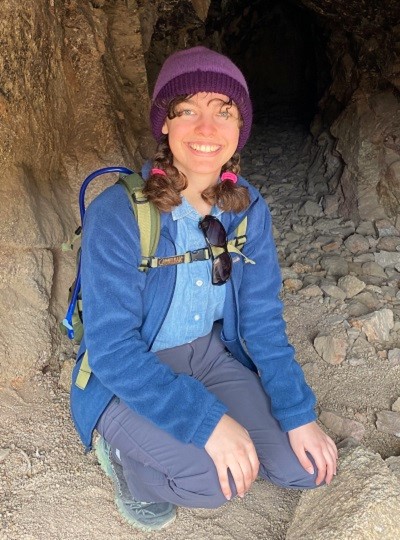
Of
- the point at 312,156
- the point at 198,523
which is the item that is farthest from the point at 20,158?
the point at 312,156

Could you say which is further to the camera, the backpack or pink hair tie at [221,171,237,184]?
pink hair tie at [221,171,237,184]

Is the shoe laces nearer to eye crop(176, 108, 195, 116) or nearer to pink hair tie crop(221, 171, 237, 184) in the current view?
pink hair tie crop(221, 171, 237, 184)

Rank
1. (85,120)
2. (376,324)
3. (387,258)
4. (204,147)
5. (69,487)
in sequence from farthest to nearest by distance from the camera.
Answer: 1. (387,258)
2. (85,120)
3. (376,324)
4. (69,487)
5. (204,147)

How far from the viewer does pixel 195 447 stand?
1.45 metres

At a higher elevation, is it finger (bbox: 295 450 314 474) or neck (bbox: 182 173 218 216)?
neck (bbox: 182 173 218 216)

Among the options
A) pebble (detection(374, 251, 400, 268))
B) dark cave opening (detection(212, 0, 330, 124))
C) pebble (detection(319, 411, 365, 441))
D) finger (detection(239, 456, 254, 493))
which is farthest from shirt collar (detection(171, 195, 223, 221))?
dark cave opening (detection(212, 0, 330, 124))

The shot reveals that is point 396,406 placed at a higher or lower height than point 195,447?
lower

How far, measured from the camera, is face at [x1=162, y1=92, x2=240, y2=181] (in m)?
1.52

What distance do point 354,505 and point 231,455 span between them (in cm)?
37

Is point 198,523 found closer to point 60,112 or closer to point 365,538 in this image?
point 365,538

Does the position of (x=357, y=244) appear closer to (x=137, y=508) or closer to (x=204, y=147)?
(x=204, y=147)

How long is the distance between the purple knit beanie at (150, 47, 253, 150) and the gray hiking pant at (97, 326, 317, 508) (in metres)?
0.74

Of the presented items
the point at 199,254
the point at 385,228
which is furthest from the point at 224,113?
the point at 385,228

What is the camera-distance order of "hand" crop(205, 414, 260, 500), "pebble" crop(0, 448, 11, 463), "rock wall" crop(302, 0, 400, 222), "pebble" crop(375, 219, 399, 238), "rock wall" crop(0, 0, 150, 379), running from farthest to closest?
"rock wall" crop(302, 0, 400, 222), "pebble" crop(375, 219, 399, 238), "rock wall" crop(0, 0, 150, 379), "pebble" crop(0, 448, 11, 463), "hand" crop(205, 414, 260, 500)
